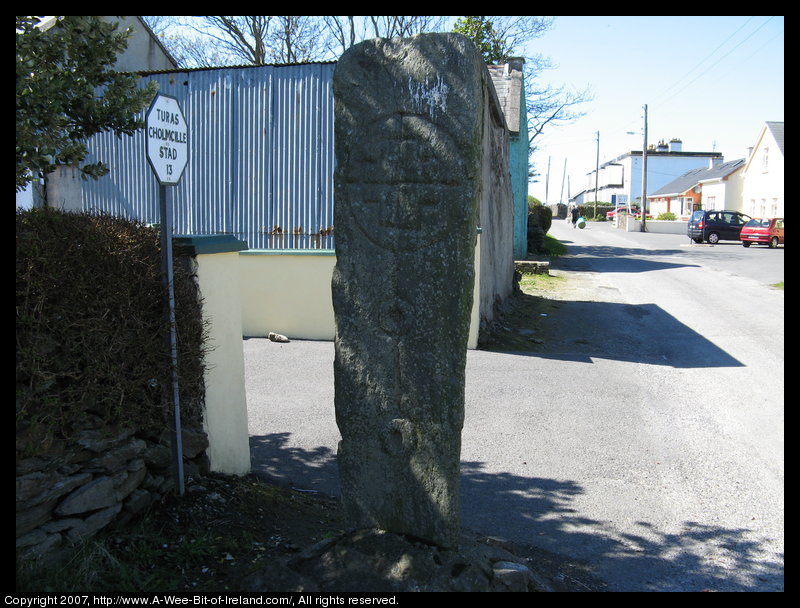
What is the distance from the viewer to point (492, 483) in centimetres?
534

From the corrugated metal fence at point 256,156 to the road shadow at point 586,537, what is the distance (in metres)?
5.54

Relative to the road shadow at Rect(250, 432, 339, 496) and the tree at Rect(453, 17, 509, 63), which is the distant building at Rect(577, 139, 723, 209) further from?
the road shadow at Rect(250, 432, 339, 496)

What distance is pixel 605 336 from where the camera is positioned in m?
11.3

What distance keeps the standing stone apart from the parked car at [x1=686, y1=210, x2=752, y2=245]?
3438 centimetres

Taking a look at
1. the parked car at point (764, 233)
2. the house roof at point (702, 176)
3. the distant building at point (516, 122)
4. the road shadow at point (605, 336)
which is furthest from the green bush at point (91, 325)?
the house roof at point (702, 176)

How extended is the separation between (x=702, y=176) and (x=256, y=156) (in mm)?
54526

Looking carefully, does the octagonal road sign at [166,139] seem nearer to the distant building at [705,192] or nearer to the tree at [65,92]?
the tree at [65,92]

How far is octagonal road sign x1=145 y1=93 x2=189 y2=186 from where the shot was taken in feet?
13.1

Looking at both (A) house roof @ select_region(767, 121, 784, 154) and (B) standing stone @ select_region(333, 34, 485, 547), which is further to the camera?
(A) house roof @ select_region(767, 121, 784, 154)

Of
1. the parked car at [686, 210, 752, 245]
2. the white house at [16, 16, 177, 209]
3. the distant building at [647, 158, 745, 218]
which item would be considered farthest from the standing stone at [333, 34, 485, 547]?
the distant building at [647, 158, 745, 218]

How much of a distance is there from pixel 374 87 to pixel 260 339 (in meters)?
7.54

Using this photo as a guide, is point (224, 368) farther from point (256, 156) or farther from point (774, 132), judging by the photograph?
point (774, 132)

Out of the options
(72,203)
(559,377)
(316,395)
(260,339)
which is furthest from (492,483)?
(72,203)

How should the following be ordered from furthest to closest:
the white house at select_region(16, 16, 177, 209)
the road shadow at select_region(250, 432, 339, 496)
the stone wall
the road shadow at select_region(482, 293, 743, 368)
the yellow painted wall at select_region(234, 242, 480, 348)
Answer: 1. the white house at select_region(16, 16, 177, 209)
2. the yellow painted wall at select_region(234, 242, 480, 348)
3. the road shadow at select_region(482, 293, 743, 368)
4. the road shadow at select_region(250, 432, 339, 496)
5. the stone wall
